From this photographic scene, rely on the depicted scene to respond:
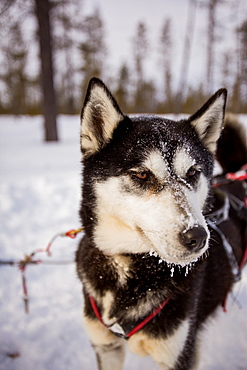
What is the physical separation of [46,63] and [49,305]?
7842mm

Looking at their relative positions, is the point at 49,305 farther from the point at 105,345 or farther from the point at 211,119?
the point at 211,119

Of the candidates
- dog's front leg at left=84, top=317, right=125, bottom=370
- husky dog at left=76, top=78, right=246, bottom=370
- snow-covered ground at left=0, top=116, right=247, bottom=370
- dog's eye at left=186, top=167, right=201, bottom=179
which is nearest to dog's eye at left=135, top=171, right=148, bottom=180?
husky dog at left=76, top=78, right=246, bottom=370

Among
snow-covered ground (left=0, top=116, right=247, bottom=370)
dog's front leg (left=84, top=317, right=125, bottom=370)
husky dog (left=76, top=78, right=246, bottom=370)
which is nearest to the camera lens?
husky dog (left=76, top=78, right=246, bottom=370)

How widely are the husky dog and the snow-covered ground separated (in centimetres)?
64

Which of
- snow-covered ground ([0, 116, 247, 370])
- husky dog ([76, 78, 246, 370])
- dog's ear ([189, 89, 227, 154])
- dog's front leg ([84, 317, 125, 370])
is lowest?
snow-covered ground ([0, 116, 247, 370])

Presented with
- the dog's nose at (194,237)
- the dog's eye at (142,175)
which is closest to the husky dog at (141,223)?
the dog's eye at (142,175)

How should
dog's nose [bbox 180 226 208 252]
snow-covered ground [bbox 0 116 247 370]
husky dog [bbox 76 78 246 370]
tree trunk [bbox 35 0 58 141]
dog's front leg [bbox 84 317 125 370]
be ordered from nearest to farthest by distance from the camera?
dog's nose [bbox 180 226 208 252] < husky dog [bbox 76 78 246 370] < dog's front leg [bbox 84 317 125 370] < snow-covered ground [bbox 0 116 247 370] < tree trunk [bbox 35 0 58 141]

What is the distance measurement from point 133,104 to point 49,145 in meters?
24.9

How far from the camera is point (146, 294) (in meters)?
1.61

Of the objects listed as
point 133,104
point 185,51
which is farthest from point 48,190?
point 133,104

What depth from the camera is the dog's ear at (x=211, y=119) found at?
1628 mm

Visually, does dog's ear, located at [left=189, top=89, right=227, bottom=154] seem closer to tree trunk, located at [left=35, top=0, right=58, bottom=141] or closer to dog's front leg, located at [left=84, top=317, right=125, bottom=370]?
dog's front leg, located at [left=84, top=317, right=125, bottom=370]

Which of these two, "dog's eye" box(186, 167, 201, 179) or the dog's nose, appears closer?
the dog's nose

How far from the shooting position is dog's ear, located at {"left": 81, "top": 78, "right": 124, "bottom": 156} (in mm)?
1532
